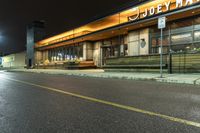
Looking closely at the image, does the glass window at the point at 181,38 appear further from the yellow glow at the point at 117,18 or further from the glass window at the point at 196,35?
the yellow glow at the point at 117,18

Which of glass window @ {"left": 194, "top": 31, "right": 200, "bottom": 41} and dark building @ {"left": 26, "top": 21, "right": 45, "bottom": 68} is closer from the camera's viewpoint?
glass window @ {"left": 194, "top": 31, "right": 200, "bottom": 41}

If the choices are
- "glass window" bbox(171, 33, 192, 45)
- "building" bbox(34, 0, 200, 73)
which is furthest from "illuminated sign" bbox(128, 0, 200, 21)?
"glass window" bbox(171, 33, 192, 45)

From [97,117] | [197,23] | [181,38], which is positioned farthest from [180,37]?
[97,117]

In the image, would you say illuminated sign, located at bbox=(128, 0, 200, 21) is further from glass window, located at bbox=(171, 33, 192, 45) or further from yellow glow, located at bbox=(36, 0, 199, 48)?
glass window, located at bbox=(171, 33, 192, 45)

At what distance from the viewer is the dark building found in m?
53.5

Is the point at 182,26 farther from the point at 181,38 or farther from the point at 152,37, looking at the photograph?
the point at 152,37

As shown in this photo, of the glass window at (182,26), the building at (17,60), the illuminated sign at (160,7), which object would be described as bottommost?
the building at (17,60)

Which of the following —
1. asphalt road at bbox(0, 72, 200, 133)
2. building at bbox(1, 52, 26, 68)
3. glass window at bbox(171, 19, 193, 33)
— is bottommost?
asphalt road at bbox(0, 72, 200, 133)

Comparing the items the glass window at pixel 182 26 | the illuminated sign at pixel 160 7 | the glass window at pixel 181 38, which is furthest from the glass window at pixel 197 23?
the illuminated sign at pixel 160 7

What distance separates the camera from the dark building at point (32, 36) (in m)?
53.5

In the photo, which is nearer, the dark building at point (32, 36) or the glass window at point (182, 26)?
the glass window at point (182, 26)

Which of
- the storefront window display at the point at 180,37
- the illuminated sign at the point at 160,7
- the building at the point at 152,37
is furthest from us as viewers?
the storefront window display at the point at 180,37

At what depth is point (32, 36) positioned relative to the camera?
5488 centimetres

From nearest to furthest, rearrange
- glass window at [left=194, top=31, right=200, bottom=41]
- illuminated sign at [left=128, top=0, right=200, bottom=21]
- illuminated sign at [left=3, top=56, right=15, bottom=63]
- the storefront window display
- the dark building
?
glass window at [left=194, top=31, right=200, bottom=41]
illuminated sign at [left=128, top=0, right=200, bottom=21]
the storefront window display
the dark building
illuminated sign at [left=3, top=56, right=15, bottom=63]
